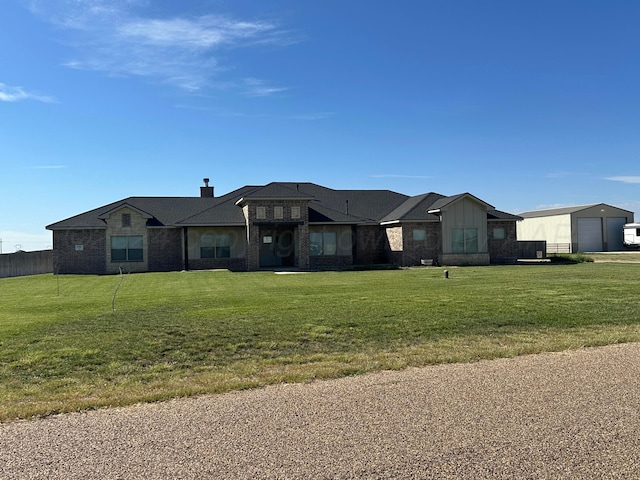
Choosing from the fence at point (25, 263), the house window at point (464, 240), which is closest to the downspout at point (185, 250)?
the fence at point (25, 263)

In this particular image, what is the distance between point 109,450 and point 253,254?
27.3 metres

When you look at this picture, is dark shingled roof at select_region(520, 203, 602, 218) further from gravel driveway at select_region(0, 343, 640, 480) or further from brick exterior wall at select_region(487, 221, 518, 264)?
gravel driveway at select_region(0, 343, 640, 480)

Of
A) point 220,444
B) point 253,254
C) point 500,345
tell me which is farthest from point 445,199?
point 220,444

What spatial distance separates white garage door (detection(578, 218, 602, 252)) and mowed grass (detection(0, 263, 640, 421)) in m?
41.0

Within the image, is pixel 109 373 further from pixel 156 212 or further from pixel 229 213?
pixel 156 212

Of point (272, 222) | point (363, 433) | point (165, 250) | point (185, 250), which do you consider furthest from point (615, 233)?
point (363, 433)

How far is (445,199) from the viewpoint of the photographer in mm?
35406

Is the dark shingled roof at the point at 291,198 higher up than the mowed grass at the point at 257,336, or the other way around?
the dark shingled roof at the point at 291,198

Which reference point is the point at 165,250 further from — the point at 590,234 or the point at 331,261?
the point at 590,234

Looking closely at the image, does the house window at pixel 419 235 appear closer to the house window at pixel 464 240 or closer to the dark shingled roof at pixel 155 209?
the house window at pixel 464 240

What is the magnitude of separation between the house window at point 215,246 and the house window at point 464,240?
1359 centimetres

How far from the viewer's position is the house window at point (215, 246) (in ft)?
109

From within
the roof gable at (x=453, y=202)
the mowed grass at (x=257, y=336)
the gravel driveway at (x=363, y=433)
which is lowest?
the gravel driveway at (x=363, y=433)

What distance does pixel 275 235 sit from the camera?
3497 centimetres
